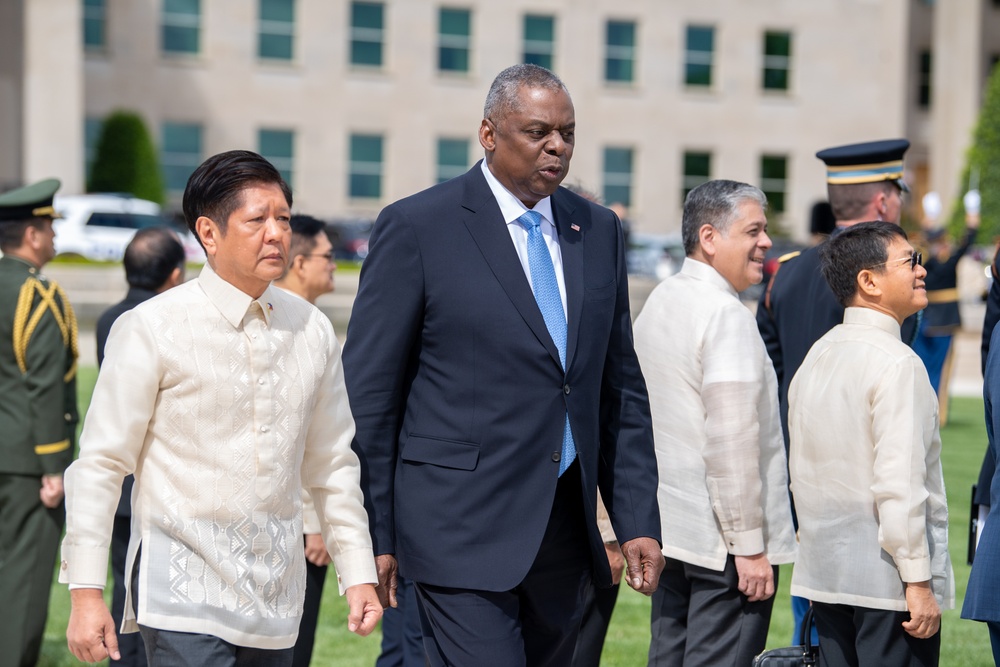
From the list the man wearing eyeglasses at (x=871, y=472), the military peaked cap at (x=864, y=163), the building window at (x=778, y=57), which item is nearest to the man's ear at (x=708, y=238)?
the man wearing eyeglasses at (x=871, y=472)

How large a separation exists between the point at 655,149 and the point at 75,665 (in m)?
40.6

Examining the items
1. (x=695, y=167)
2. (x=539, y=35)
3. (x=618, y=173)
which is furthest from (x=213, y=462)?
(x=695, y=167)

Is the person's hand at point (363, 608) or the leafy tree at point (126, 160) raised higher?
the leafy tree at point (126, 160)

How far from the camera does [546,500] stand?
11.9ft

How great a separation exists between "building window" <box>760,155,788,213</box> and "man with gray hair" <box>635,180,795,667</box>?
4252 centimetres

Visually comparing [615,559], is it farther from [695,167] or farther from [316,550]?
[695,167]

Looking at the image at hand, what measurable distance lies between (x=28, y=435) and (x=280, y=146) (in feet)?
124

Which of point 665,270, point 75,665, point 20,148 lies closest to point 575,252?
point 75,665

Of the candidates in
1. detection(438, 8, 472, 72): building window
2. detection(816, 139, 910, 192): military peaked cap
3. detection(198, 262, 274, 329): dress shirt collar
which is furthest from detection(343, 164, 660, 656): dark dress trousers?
detection(438, 8, 472, 72): building window

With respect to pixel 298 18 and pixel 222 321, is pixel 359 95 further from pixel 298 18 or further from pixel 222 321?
pixel 222 321

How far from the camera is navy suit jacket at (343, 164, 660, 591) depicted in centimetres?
360

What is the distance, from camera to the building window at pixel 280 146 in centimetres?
4247

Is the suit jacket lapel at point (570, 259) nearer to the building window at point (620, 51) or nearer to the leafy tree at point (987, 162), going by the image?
the leafy tree at point (987, 162)

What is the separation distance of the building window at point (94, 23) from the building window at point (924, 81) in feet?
103
